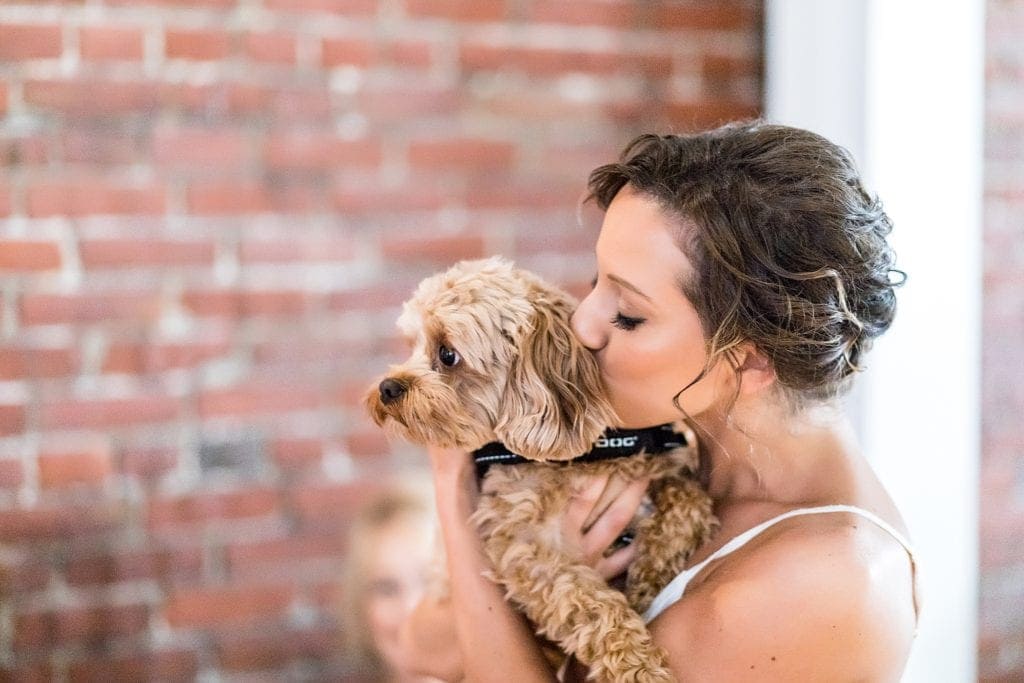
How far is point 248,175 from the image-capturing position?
186 centimetres

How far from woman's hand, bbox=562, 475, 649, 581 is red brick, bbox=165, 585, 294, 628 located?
859mm

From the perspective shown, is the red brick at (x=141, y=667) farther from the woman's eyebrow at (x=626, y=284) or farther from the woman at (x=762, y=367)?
the woman's eyebrow at (x=626, y=284)

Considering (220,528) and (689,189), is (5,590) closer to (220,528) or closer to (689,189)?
(220,528)

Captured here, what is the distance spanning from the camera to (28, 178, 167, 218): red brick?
1747 mm

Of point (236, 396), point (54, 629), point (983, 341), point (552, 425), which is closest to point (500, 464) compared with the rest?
point (552, 425)

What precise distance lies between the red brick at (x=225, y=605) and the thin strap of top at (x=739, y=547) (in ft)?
3.03

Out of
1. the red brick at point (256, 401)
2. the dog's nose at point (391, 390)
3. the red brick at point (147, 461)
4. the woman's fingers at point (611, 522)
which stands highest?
the dog's nose at point (391, 390)

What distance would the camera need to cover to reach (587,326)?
122 cm

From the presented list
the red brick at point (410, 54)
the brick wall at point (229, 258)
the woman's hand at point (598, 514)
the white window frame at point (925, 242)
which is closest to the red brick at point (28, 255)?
the brick wall at point (229, 258)

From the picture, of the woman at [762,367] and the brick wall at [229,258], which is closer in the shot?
the woman at [762,367]

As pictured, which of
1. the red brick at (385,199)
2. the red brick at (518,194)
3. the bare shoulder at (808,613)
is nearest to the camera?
the bare shoulder at (808,613)

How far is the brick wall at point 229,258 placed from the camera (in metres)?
1.76

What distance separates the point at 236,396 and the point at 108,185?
0.46 meters

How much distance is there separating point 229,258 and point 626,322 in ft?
3.24
